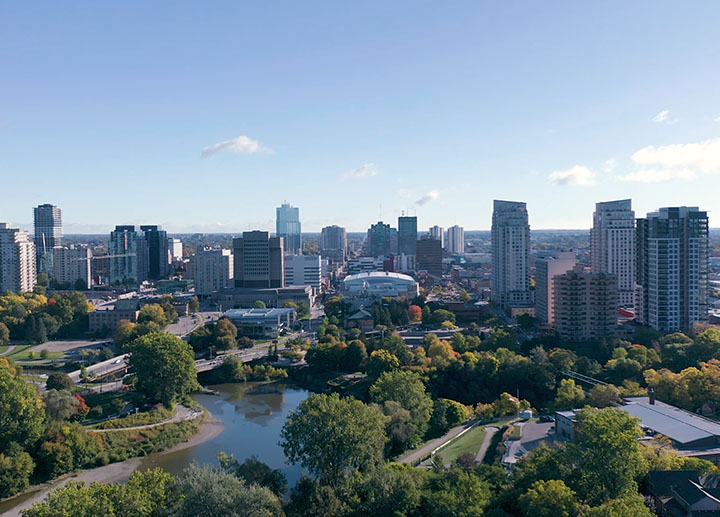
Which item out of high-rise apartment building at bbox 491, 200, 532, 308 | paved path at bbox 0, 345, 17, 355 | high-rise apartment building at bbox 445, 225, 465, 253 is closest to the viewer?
paved path at bbox 0, 345, 17, 355

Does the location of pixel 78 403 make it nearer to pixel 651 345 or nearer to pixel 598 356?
pixel 598 356

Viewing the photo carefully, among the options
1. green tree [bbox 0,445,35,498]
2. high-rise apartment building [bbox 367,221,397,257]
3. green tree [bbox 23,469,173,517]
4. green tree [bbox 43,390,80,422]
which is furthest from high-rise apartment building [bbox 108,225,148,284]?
green tree [bbox 23,469,173,517]

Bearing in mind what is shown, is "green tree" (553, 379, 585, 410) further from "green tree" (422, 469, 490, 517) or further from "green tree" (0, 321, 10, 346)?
"green tree" (0, 321, 10, 346)

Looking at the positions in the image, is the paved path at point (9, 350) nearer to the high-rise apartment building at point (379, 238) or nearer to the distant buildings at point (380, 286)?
the distant buildings at point (380, 286)

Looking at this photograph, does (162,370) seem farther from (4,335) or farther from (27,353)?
(4,335)

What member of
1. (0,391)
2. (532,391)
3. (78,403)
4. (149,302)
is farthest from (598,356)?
(149,302)

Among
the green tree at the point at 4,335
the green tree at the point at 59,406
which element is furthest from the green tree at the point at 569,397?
the green tree at the point at 4,335
